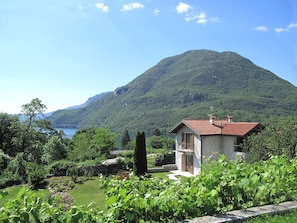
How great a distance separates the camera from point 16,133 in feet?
100

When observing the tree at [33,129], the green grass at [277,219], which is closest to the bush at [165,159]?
the tree at [33,129]

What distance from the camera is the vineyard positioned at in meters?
2.53

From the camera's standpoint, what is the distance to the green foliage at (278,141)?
40.3 ft

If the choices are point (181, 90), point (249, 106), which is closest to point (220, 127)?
point (249, 106)

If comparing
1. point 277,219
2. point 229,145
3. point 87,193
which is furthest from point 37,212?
point 229,145

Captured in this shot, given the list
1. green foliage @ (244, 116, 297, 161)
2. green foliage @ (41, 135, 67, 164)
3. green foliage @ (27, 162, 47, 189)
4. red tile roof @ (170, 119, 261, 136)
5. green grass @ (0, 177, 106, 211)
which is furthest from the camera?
green foliage @ (41, 135, 67, 164)

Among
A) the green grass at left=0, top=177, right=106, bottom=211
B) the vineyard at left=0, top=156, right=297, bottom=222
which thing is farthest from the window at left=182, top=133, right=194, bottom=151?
the vineyard at left=0, top=156, right=297, bottom=222

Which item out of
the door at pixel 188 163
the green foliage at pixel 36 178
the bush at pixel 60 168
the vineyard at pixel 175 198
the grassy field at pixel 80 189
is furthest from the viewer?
the door at pixel 188 163

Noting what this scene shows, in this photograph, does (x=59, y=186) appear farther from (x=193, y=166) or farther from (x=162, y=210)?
(x=162, y=210)

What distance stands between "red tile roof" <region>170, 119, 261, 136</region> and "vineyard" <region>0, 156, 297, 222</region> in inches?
717

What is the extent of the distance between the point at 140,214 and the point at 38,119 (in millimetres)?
30339

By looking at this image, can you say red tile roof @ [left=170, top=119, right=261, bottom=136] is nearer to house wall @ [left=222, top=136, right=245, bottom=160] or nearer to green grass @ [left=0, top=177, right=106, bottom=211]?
house wall @ [left=222, top=136, right=245, bottom=160]

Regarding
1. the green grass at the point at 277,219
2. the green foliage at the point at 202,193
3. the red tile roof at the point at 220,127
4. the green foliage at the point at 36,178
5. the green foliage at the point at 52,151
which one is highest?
the red tile roof at the point at 220,127

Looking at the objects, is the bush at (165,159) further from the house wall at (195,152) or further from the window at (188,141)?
the window at (188,141)
